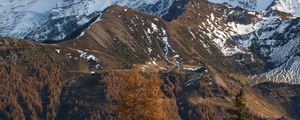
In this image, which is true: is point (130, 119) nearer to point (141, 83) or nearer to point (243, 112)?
point (141, 83)

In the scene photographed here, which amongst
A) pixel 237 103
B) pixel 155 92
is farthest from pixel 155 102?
pixel 237 103

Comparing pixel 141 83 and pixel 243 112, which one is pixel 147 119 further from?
pixel 243 112

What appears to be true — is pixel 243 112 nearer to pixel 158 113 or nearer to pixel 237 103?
pixel 237 103

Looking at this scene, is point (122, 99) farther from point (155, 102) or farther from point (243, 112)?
point (243, 112)

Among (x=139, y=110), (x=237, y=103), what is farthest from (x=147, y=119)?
(x=237, y=103)

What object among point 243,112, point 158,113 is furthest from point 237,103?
point 158,113

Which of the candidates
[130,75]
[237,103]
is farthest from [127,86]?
[237,103]
